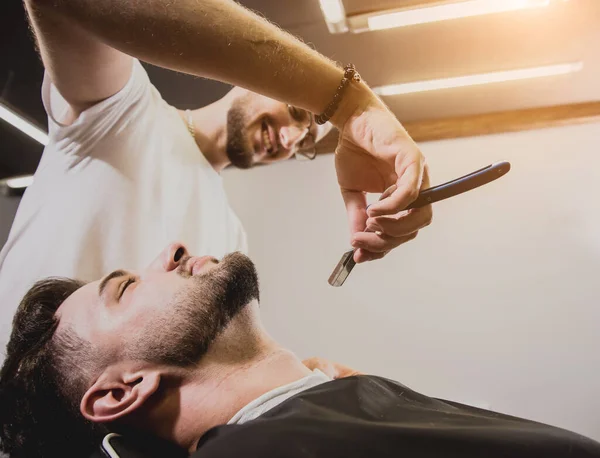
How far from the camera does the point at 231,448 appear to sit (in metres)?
0.65

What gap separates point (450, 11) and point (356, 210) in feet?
4.22

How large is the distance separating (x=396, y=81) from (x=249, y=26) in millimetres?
1714

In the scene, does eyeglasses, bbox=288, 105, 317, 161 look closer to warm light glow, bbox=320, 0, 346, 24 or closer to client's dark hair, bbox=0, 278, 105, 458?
warm light glow, bbox=320, 0, 346, 24

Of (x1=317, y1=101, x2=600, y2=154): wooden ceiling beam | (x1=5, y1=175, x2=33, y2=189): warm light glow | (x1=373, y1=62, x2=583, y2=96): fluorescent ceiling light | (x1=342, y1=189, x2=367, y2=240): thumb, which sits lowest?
(x1=5, y1=175, x2=33, y2=189): warm light glow

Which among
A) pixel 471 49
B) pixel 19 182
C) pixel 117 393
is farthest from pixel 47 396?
pixel 471 49

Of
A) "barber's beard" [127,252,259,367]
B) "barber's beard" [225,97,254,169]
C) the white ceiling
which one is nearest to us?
"barber's beard" [127,252,259,367]

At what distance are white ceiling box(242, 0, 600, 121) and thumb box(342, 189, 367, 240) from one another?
121 cm

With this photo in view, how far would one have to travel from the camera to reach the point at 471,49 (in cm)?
211

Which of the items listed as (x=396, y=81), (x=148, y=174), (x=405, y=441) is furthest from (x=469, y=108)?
(x=405, y=441)

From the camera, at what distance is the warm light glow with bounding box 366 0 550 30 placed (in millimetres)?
1814

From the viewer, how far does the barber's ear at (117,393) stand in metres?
0.91

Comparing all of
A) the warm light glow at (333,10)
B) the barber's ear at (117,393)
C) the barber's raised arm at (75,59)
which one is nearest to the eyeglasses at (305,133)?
the warm light glow at (333,10)

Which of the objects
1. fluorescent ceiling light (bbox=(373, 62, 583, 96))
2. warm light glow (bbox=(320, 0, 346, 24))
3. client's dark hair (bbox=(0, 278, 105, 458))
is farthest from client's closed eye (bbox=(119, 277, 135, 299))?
fluorescent ceiling light (bbox=(373, 62, 583, 96))

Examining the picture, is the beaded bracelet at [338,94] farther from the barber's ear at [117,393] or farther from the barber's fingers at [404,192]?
the barber's ear at [117,393]
